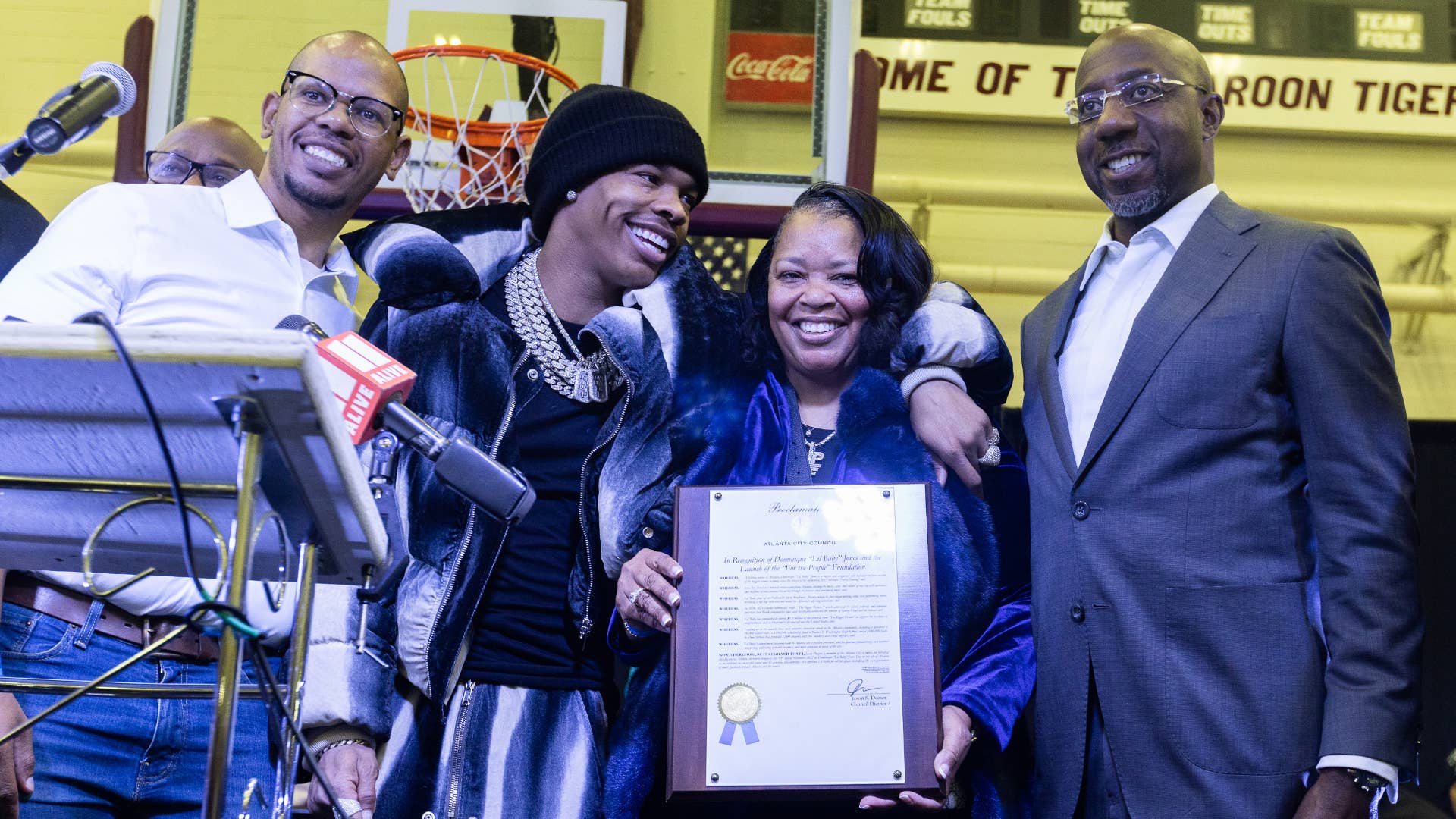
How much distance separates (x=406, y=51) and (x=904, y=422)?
2.68 metres

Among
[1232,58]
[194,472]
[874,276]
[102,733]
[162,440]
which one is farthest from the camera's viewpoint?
[1232,58]

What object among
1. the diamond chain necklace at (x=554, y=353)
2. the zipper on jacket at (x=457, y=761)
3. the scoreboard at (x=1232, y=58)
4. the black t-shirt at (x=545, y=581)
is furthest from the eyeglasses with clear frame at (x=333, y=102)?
the scoreboard at (x=1232, y=58)

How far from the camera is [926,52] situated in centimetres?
645

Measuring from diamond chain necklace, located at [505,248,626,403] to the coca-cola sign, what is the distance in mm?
2096

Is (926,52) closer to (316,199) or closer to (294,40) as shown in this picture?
(294,40)

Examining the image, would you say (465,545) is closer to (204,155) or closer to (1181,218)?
(1181,218)

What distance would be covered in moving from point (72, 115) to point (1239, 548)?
176 centimetres

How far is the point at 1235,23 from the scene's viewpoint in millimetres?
6465

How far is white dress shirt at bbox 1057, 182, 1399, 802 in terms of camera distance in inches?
89.5

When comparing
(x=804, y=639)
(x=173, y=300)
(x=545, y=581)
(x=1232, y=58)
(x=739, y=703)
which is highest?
(x=1232, y=58)

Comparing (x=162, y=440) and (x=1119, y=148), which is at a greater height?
(x=1119, y=148)

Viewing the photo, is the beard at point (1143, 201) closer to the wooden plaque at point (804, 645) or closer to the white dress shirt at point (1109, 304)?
the white dress shirt at point (1109, 304)

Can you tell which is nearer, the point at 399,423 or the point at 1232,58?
the point at 399,423

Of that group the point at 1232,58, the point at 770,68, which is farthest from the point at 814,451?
the point at 1232,58
